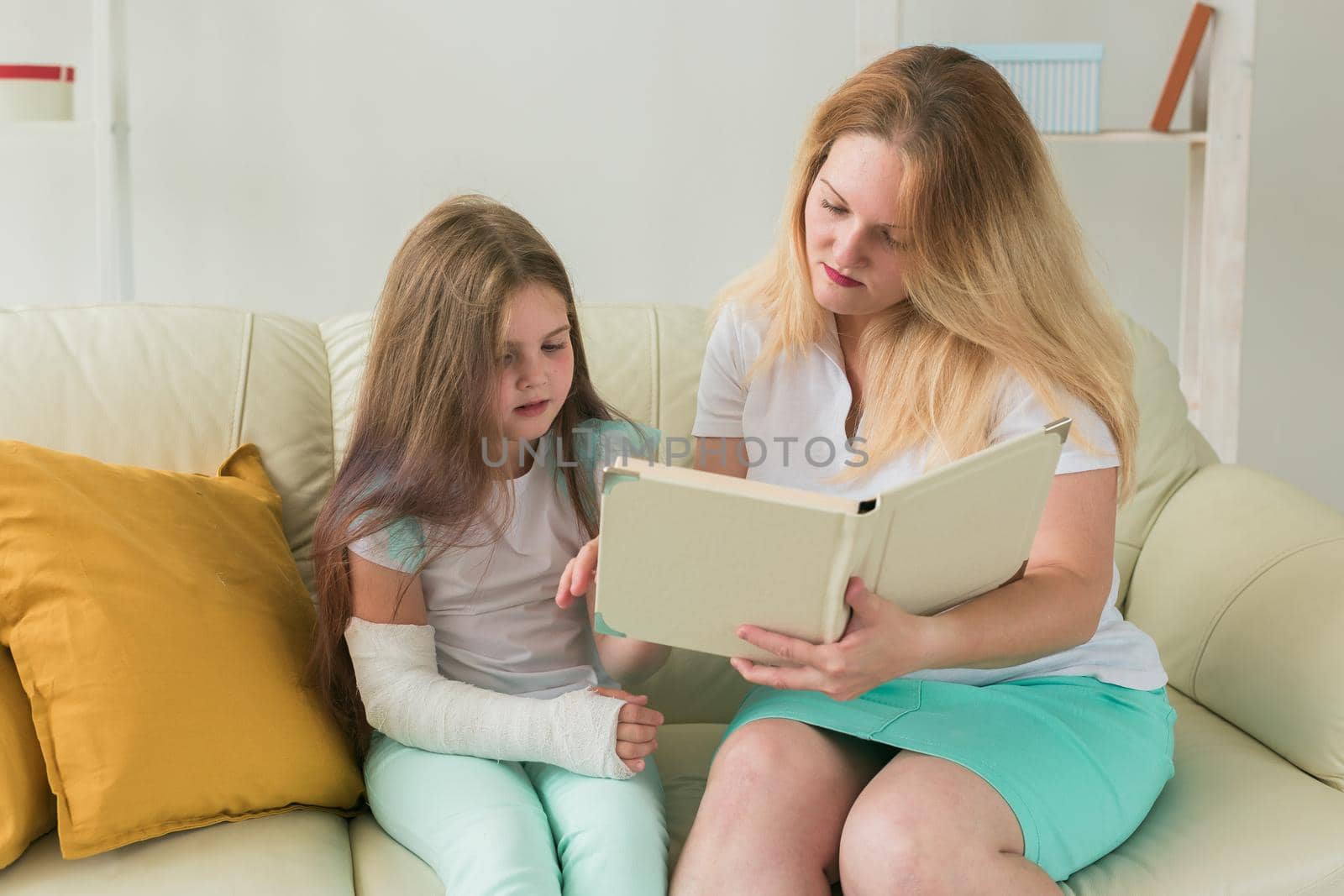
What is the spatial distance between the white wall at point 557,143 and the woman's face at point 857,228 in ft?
3.25

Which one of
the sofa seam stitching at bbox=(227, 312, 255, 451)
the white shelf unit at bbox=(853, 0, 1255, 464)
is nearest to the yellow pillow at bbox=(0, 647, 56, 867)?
the sofa seam stitching at bbox=(227, 312, 255, 451)

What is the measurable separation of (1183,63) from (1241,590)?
103 cm

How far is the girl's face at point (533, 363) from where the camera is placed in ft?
4.19

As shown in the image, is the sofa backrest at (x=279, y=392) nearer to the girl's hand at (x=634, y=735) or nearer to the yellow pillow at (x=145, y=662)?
the yellow pillow at (x=145, y=662)

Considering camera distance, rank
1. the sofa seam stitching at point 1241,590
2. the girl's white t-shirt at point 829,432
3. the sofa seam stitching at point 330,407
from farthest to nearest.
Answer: the sofa seam stitching at point 330,407 → the sofa seam stitching at point 1241,590 → the girl's white t-shirt at point 829,432

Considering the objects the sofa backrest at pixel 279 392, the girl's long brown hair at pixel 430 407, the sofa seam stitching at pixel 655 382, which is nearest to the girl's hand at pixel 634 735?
the girl's long brown hair at pixel 430 407

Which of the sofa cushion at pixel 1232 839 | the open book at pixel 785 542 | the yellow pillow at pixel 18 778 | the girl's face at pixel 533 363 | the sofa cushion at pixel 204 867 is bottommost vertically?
the sofa cushion at pixel 204 867

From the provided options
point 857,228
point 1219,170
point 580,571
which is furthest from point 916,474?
point 1219,170

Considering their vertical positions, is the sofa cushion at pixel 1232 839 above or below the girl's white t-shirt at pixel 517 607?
below

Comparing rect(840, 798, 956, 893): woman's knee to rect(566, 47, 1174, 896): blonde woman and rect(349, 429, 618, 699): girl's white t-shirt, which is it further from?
rect(349, 429, 618, 699): girl's white t-shirt

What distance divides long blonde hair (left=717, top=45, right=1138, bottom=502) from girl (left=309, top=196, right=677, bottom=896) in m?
0.34

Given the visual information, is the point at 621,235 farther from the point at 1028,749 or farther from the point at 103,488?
the point at 1028,749

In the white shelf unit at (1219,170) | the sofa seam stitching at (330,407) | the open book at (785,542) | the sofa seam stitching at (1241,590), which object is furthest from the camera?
the white shelf unit at (1219,170)

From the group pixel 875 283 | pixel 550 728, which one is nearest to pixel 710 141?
pixel 875 283
